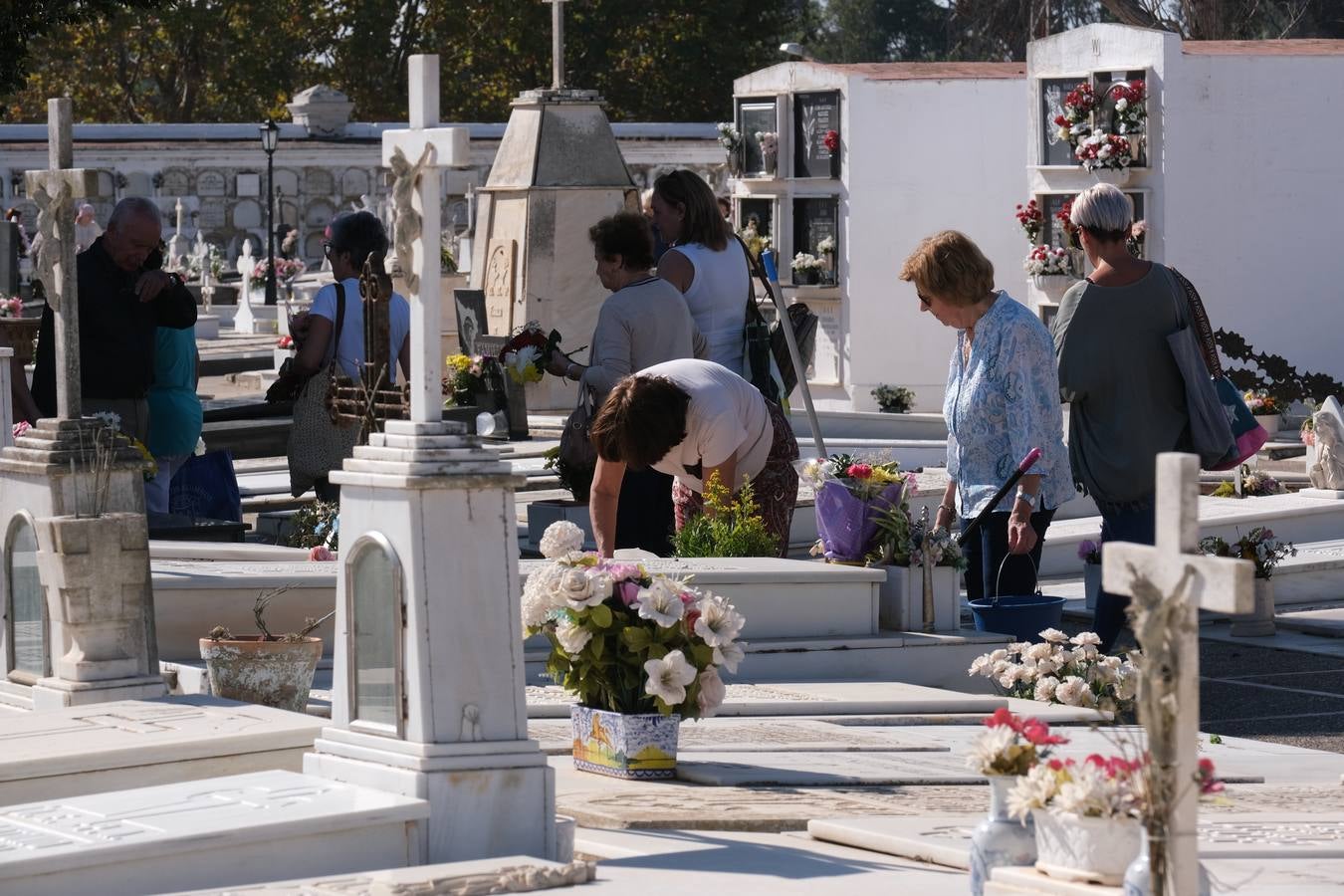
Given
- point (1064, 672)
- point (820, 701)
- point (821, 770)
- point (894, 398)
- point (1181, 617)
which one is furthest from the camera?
point (894, 398)

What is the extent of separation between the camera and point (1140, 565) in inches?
152

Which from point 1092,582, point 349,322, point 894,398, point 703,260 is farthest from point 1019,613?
point 894,398

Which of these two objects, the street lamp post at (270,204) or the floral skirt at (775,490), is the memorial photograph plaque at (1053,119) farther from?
the street lamp post at (270,204)

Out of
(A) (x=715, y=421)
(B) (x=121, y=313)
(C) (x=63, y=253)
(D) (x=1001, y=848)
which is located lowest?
(D) (x=1001, y=848)

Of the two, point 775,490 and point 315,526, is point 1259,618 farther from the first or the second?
point 315,526

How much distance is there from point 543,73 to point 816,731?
4573 cm

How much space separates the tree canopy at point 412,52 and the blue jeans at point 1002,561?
4086cm

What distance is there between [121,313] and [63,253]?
1.67 metres

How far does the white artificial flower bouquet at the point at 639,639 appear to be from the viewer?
235 inches

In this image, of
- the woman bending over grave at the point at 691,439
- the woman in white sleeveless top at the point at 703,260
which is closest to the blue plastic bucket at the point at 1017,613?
the woman bending over grave at the point at 691,439

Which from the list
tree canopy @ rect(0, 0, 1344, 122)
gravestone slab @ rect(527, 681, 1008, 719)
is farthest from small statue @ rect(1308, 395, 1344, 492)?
tree canopy @ rect(0, 0, 1344, 122)

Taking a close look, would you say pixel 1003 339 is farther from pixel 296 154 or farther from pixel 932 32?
pixel 932 32

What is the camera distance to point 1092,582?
10227 millimetres

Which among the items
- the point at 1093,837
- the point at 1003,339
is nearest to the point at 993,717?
the point at 1093,837
